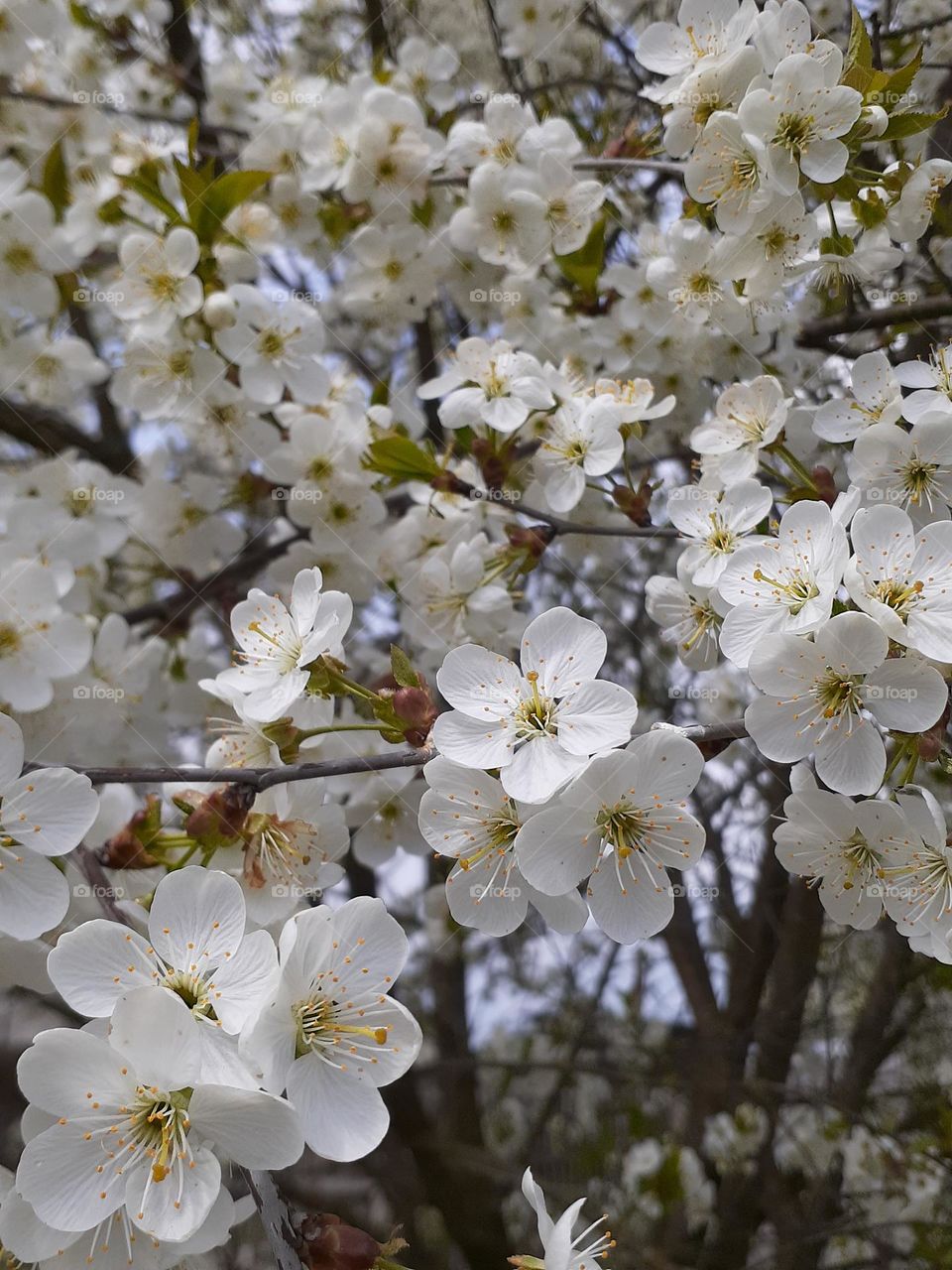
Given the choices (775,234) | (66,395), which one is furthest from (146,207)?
(775,234)

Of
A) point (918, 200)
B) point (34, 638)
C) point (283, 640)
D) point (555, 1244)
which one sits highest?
point (918, 200)

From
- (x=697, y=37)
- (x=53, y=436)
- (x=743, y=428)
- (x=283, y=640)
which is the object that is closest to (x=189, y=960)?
(x=283, y=640)

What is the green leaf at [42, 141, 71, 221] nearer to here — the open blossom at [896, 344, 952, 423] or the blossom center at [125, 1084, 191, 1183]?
the open blossom at [896, 344, 952, 423]

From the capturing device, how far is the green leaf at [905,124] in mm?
1395

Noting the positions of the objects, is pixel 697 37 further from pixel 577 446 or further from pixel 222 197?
pixel 222 197

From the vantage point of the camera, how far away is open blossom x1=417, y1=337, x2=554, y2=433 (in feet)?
5.66

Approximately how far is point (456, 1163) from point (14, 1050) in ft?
5.61

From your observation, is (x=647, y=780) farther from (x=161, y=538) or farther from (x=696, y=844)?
(x=161, y=538)

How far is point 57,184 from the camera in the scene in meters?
2.55

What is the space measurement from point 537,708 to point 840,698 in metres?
0.33

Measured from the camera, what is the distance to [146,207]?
2.49 metres

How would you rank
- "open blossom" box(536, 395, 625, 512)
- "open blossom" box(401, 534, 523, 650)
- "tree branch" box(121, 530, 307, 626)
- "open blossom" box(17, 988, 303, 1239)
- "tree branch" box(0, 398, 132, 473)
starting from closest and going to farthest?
"open blossom" box(17, 988, 303, 1239) → "open blossom" box(536, 395, 625, 512) → "open blossom" box(401, 534, 523, 650) → "tree branch" box(121, 530, 307, 626) → "tree branch" box(0, 398, 132, 473)

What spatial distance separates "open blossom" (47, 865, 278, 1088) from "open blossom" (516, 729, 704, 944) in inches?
11.7

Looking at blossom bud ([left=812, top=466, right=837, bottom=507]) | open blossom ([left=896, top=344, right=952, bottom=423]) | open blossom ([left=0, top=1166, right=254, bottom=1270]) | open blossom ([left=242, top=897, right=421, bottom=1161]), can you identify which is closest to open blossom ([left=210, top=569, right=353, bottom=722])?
open blossom ([left=242, top=897, right=421, bottom=1161])
